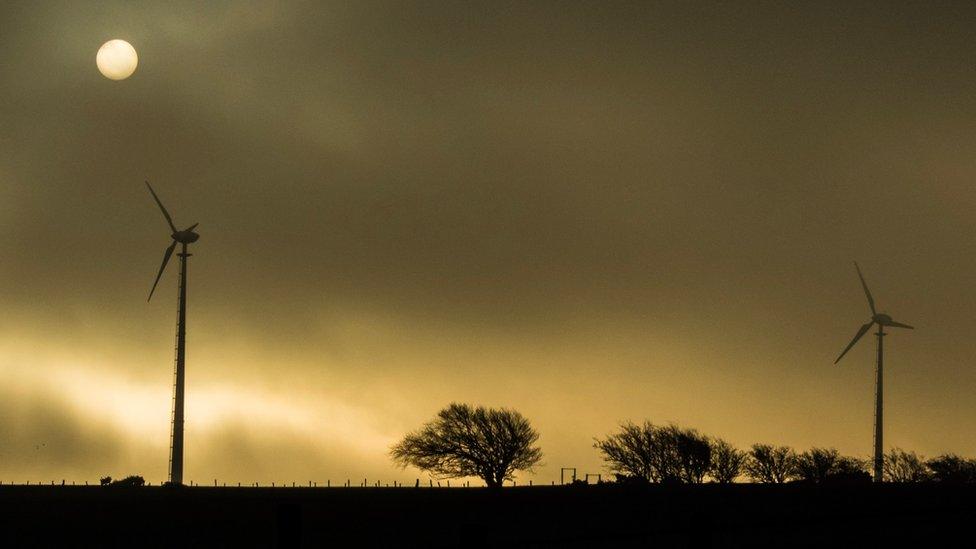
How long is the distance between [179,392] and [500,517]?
70.9 metres

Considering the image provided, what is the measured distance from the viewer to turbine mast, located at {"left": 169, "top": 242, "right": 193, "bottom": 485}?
147500 millimetres

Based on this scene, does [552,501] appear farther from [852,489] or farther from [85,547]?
[85,547]

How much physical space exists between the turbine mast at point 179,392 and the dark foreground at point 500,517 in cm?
1881

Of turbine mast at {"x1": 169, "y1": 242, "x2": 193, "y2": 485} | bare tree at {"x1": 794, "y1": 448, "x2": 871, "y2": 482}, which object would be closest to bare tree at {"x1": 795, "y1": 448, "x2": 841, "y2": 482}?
bare tree at {"x1": 794, "y1": 448, "x2": 871, "y2": 482}

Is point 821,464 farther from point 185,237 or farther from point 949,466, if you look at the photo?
point 185,237

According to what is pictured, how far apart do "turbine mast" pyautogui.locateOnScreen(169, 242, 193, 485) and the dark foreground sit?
61.7 ft

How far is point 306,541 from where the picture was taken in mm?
70812

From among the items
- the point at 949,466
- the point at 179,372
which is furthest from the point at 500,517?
the point at 949,466

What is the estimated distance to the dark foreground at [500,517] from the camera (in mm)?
62406

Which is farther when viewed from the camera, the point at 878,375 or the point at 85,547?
the point at 878,375

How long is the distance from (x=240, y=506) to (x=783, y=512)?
147 ft

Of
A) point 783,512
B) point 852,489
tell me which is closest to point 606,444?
point 852,489

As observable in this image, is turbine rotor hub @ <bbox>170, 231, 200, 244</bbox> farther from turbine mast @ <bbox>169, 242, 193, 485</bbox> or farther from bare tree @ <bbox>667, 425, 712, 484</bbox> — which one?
bare tree @ <bbox>667, 425, 712, 484</bbox>

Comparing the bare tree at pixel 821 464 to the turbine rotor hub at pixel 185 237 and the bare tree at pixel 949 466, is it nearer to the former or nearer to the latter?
the bare tree at pixel 949 466
